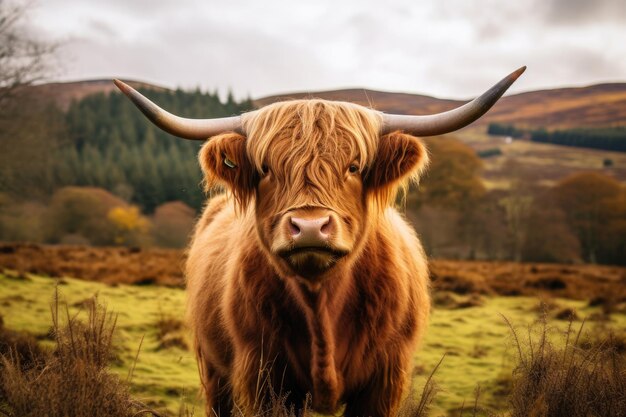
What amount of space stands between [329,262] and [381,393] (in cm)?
111

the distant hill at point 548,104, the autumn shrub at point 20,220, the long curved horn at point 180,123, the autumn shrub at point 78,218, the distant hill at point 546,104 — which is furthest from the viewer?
the autumn shrub at point 78,218

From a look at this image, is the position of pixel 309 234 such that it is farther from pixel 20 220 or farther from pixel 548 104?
pixel 20 220

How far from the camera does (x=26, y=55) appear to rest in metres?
14.9

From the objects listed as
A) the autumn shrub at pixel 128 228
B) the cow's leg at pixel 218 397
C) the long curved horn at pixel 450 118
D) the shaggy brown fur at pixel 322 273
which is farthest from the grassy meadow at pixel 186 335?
the autumn shrub at pixel 128 228

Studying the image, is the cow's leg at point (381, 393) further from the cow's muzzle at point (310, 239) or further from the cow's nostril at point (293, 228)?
the cow's nostril at point (293, 228)

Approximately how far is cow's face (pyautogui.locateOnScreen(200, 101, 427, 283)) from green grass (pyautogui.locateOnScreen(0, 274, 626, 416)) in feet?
3.86

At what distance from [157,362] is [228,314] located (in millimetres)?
3460

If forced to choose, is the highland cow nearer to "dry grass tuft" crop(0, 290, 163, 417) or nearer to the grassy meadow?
the grassy meadow

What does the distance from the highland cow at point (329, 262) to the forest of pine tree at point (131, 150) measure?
25911 millimetres

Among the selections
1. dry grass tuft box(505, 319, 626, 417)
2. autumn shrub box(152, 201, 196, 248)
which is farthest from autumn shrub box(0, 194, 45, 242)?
dry grass tuft box(505, 319, 626, 417)

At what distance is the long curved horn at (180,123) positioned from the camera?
9.41 feet

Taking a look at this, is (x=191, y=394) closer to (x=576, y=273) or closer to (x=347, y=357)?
(x=347, y=357)

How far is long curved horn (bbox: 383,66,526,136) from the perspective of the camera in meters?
2.63

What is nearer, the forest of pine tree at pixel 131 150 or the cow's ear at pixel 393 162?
the cow's ear at pixel 393 162
